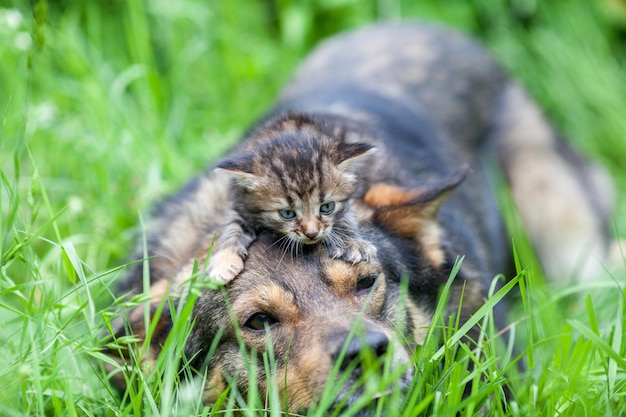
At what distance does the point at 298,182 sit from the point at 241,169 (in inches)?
→ 9.3

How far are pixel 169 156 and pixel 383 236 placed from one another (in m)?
2.87

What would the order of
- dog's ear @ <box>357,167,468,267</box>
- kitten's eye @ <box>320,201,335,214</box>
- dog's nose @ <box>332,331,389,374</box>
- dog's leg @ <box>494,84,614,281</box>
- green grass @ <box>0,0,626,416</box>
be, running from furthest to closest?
1. dog's leg @ <box>494,84,614,281</box>
2. dog's ear @ <box>357,167,468,267</box>
3. kitten's eye @ <box>320,201,335,214</box>
4. green grass @ <box>0,0,626,416</box>
5. dog's nose @ <box>332,331,389,374</box>

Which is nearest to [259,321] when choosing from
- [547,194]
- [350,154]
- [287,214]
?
[287,214]

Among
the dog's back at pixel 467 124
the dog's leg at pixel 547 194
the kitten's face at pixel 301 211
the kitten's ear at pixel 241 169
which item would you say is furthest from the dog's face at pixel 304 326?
the dog's leg at pixel 547 194

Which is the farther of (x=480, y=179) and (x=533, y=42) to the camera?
(x=533, y=42)

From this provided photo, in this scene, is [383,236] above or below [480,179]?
above

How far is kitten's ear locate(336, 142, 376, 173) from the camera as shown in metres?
3.29

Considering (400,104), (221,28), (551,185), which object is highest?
(221,28)

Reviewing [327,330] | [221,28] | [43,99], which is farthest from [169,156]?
[327,330]

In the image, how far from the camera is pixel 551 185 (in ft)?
20.3

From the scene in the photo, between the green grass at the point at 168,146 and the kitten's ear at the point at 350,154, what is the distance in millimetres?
744

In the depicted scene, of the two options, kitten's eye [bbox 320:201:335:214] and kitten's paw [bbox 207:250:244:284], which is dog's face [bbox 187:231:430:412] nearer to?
kitten's paw [bbox 207:250:244:284]

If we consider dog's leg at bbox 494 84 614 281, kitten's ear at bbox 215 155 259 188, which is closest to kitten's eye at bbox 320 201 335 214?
kitten's ear at bbox 215 155 259 188

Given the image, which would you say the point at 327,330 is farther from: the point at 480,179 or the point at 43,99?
the point at 43,99
